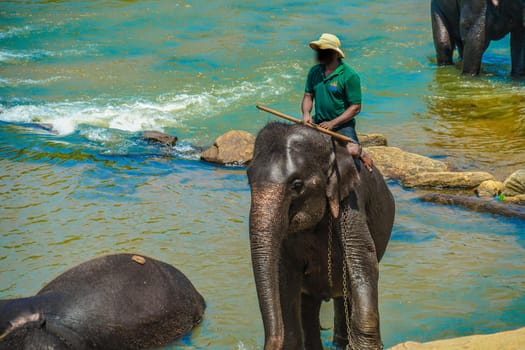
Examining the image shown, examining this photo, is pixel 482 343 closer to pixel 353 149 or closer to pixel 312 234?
pixel 312 234

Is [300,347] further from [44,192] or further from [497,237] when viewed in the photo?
[44,192]

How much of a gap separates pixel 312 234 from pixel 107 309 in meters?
1.73

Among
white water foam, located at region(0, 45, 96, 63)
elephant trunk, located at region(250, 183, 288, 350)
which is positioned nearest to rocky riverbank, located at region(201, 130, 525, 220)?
elephant trunk, located at region(250, 183, 288, 350)

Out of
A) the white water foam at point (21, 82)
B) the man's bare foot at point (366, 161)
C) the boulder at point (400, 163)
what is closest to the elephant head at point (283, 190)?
the man's bare foot at point (366, 161)

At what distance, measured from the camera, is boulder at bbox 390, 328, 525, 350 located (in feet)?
18.2

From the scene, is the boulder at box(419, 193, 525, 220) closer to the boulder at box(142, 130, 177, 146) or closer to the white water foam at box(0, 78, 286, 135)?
the boulder at box(142, 130, 177, 146)

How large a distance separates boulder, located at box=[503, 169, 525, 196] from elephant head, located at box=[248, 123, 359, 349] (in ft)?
16.9

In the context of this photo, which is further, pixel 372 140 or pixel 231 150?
pixel 372 140

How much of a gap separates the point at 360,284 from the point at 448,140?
8.05m

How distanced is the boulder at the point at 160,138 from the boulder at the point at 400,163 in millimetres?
3253

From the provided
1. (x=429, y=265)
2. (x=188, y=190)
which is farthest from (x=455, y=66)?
(x=429, y=265)

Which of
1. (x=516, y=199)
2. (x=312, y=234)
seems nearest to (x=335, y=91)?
(x=312, y=234)

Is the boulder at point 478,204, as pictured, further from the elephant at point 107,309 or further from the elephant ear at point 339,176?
the elephant ear at point 339,176

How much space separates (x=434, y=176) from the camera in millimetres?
11305
